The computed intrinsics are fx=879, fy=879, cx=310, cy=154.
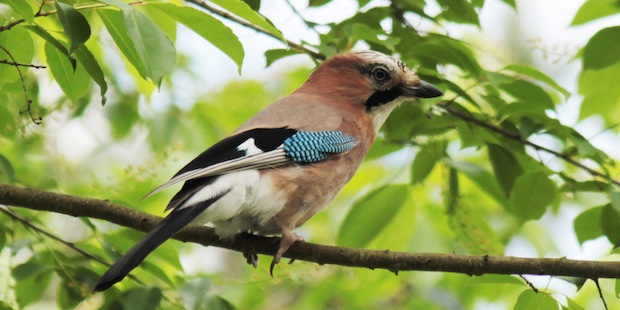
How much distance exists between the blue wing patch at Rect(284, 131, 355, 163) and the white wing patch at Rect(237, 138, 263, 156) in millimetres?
161

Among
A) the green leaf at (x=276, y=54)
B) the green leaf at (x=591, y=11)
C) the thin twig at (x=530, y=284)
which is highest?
the green leaf at (x=276, y=54)

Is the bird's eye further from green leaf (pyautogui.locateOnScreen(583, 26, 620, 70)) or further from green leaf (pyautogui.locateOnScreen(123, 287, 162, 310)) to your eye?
green leaf (pyautogui.locateOnScreen(123, 287, 162, 310))

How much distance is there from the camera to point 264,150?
3.99 metres

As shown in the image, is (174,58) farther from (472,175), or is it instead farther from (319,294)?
(319,294)

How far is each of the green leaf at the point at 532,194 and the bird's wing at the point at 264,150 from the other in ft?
3.06

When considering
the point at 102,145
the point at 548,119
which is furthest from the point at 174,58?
the point at 102,145

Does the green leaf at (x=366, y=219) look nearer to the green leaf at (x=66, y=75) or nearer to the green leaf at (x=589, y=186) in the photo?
the green leaf at (x=589, y=186)

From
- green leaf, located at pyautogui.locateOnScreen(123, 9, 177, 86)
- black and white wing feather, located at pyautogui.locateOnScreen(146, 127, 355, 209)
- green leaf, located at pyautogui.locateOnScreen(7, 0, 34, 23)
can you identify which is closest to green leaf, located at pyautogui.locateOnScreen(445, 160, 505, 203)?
black and white wing feather, located at pyautogui.locateOnScreen(146, 127, 355, 209)

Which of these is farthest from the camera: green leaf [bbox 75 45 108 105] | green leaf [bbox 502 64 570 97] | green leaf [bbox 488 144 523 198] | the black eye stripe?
the black eye stripe

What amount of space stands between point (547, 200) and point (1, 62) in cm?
227

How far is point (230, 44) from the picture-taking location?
295cm

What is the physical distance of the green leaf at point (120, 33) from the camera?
2861 mm

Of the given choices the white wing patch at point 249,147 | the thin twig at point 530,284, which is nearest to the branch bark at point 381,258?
the thin twig at point 530,284

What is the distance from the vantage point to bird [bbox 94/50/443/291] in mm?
3600
